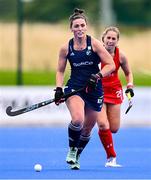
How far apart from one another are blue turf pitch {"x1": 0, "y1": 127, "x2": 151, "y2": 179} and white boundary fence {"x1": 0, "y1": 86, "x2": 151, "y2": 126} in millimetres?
432

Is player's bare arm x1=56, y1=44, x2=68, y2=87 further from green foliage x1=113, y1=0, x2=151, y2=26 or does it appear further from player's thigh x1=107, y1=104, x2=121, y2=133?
green foliage x1=113, y1=0, x2=151, y2=26

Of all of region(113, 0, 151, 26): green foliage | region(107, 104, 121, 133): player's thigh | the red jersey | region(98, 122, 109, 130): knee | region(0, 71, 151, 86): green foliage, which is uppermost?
region(113, 0, 151, 26): green foliage

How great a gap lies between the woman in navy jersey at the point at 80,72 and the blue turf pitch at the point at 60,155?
59 cm

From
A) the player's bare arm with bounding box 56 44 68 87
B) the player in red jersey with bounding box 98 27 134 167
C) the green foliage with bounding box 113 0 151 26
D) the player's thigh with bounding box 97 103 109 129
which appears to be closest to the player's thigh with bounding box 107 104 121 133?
the player in red jersey with bounding box 98 27 134 167

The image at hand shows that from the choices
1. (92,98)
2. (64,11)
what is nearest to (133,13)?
(64,11)

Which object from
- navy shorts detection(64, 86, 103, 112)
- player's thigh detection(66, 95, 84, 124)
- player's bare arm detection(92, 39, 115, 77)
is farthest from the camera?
navy shorts detection(64, 86, 103, 112)

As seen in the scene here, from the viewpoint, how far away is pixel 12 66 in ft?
78.3

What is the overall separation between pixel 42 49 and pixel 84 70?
13.5 metres

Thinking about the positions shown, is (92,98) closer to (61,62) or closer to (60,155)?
(61,62)

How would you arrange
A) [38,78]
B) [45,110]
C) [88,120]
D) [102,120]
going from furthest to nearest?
[38,78], [45,110], [102,120], [88,120]

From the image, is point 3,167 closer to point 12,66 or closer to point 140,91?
point 140,91

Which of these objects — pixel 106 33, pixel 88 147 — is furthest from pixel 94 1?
pixel 106 33

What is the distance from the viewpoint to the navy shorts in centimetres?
1230

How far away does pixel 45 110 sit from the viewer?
69.3 ft
